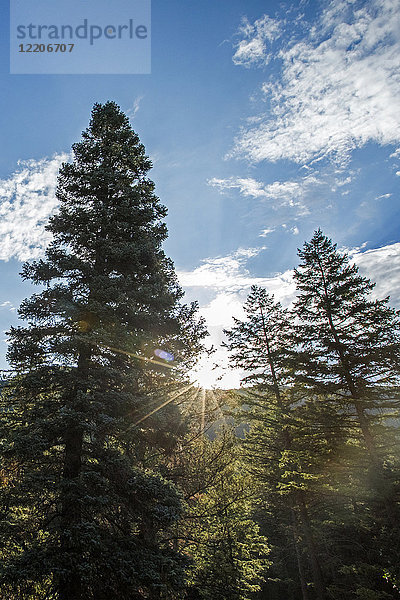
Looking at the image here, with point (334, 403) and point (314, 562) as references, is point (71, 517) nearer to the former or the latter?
point (334, 403)

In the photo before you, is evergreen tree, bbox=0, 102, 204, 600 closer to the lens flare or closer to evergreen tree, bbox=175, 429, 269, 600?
the lens flare

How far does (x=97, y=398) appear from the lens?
859 cm

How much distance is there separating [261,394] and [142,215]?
497 inches

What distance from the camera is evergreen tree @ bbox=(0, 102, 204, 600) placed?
6.71m

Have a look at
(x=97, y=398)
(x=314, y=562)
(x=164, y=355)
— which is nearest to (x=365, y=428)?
(x=164, y=355)

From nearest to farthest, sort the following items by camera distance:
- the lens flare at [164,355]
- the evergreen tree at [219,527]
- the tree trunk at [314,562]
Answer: the lens flare at [164,355] → the evergreen tree at [219,527] → the tree trunk at [314,562]

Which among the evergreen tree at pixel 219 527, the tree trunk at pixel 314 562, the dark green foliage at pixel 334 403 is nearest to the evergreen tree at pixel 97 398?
the evergreen tree at pixel 219 527

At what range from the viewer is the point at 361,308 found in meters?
13.3

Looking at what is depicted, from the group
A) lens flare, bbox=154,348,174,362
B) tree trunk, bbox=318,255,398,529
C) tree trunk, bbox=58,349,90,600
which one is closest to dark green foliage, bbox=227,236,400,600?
tree trunk, bbox=318,255,398,529

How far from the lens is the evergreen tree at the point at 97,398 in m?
6.71

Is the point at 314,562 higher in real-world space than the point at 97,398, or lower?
lower

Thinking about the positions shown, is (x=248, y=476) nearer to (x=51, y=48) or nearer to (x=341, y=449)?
(x=341, y=449)

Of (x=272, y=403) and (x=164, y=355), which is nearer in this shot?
(x=164, y=355)

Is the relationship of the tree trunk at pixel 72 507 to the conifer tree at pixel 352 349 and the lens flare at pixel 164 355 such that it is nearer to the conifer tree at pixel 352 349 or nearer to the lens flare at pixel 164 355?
the lens flare at pixel 164 355
